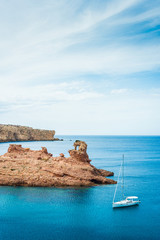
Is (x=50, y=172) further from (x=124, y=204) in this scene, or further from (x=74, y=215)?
(x=124, y=204)

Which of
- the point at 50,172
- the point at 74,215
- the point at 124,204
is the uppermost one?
the point at 50,172

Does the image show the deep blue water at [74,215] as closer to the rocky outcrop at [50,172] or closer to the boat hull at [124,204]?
the boat hull at [124,204]

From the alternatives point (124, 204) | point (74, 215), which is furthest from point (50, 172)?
point (124, 204)

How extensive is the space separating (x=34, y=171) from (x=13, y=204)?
9119mm

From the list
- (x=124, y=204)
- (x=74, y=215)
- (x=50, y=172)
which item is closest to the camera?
(x=74, y=215)

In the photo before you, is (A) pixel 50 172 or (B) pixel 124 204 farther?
(A) pixel 50 172

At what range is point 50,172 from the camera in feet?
141

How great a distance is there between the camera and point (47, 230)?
26.4m

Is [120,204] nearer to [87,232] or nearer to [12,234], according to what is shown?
[87,232]

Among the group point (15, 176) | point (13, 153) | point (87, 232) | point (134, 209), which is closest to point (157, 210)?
point (134, 209)

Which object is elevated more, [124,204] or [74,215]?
[124,204]

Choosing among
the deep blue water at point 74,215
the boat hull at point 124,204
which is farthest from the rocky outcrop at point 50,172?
the boat hull at point 124,204

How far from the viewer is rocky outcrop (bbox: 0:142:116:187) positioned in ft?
137

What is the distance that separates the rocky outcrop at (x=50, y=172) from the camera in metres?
41.9
